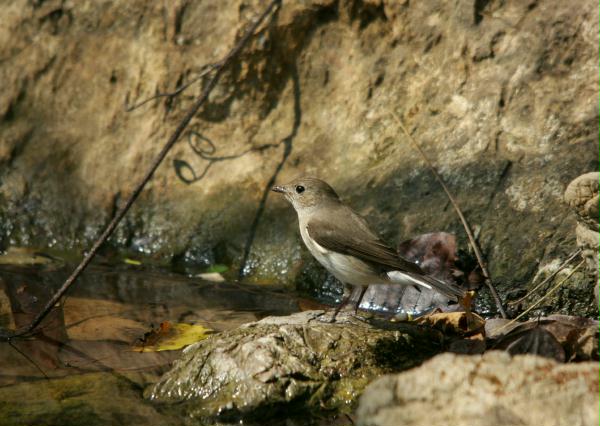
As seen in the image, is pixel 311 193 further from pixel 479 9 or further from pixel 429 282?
pixel 479 9

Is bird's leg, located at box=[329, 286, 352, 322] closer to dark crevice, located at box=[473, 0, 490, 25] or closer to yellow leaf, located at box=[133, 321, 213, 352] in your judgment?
yellow leaf, located at box=[133, 321, 213, 352]

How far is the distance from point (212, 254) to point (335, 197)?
144 cm

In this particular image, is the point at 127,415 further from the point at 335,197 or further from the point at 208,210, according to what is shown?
the point at 208,210

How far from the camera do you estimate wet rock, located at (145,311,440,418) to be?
14.3 ft

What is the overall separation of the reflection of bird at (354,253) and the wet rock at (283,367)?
46 centimetres

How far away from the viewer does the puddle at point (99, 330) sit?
4.38 metres

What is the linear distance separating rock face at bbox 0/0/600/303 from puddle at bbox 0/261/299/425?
22.1 inches

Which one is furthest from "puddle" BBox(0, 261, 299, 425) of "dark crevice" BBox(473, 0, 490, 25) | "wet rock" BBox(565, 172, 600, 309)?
"dark crevice" BBox(473, 0, 490, 25)

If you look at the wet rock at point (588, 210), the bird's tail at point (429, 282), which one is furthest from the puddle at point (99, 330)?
the wet rock at point (588, 210)

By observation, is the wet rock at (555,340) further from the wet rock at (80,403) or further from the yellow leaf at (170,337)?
the yellow leaf at (170,337)

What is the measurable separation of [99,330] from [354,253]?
1697 mm

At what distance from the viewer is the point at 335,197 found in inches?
242

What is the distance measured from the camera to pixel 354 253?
5.48 m

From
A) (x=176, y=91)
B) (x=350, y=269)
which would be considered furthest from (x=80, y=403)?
(x=176, y=91)
